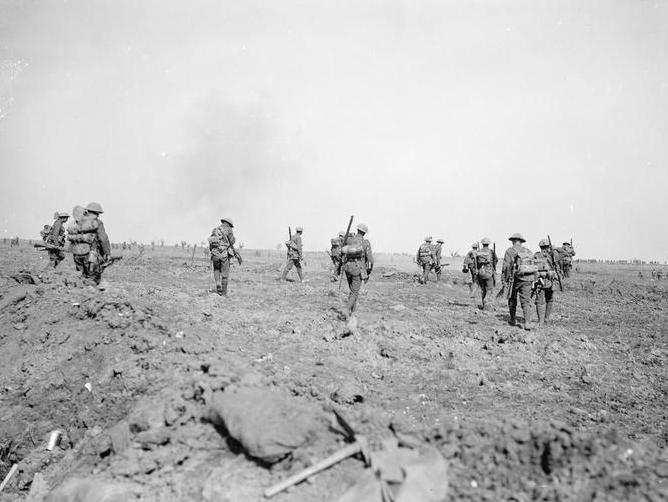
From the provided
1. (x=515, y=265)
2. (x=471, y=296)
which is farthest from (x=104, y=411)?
(x=471, y=296)

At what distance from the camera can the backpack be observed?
8875 mm

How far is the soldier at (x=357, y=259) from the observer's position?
8719 mm

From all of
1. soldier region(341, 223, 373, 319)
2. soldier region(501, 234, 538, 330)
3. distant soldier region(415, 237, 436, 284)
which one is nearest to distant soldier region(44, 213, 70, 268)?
soldier region(341, 223, 373, 319)

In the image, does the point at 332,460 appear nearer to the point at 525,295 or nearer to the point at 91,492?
the point at 91,492

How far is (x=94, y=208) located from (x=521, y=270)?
9.02 metres

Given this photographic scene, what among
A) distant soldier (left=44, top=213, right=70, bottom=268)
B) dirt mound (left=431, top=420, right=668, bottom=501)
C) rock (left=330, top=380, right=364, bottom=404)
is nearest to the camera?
dirt mound (left=431, top=420, right=668, bottom=501)

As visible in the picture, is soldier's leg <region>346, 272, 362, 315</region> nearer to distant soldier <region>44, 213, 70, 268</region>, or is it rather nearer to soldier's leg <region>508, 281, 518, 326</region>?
soldier's leg <region>508, 281, 518, 326</region>

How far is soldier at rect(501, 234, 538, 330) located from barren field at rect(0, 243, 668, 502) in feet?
2.33

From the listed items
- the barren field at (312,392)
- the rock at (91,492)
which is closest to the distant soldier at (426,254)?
the barren field at (312,392)

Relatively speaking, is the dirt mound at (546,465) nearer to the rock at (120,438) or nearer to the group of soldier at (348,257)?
the rock at (120,438)

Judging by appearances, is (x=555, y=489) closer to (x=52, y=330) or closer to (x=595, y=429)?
(x=595, y=429)

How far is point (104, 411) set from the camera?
16.3 ft

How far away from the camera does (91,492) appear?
3.20 metres

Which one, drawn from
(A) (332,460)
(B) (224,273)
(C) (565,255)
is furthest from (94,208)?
(C) (565,255)
